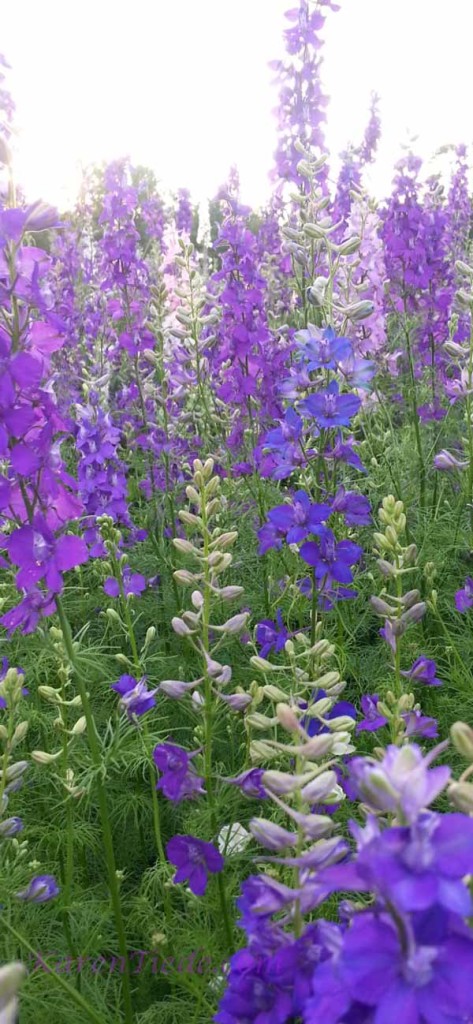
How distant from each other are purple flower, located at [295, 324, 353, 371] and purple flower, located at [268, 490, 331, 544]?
378 millimetres

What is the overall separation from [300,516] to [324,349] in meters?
0.49

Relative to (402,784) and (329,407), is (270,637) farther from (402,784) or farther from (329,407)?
(402,784)

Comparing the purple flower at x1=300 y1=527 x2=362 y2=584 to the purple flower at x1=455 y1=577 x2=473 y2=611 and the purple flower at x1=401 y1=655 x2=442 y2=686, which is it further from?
the purple flower at x1=455 y1=577 x2=473 y2=611

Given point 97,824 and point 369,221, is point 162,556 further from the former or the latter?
point 369,221

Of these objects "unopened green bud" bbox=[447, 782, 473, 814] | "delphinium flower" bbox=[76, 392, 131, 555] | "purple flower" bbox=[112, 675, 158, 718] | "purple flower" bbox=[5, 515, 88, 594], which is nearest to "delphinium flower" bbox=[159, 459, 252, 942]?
"purple flower" bbox=[5, 515, 88, 594]

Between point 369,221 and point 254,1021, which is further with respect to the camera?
point 369,221

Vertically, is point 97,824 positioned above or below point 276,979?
below

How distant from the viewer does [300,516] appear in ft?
7.57


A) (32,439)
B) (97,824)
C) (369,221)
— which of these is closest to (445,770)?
(32,439)

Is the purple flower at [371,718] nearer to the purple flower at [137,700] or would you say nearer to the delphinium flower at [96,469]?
the purple flower at [137,700]

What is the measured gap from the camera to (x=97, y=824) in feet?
8.70

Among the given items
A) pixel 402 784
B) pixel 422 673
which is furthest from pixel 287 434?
pixel 402 784

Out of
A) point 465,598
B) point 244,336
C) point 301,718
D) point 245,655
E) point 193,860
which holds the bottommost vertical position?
point 245,655

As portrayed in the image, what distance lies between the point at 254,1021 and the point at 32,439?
112 centimetres
